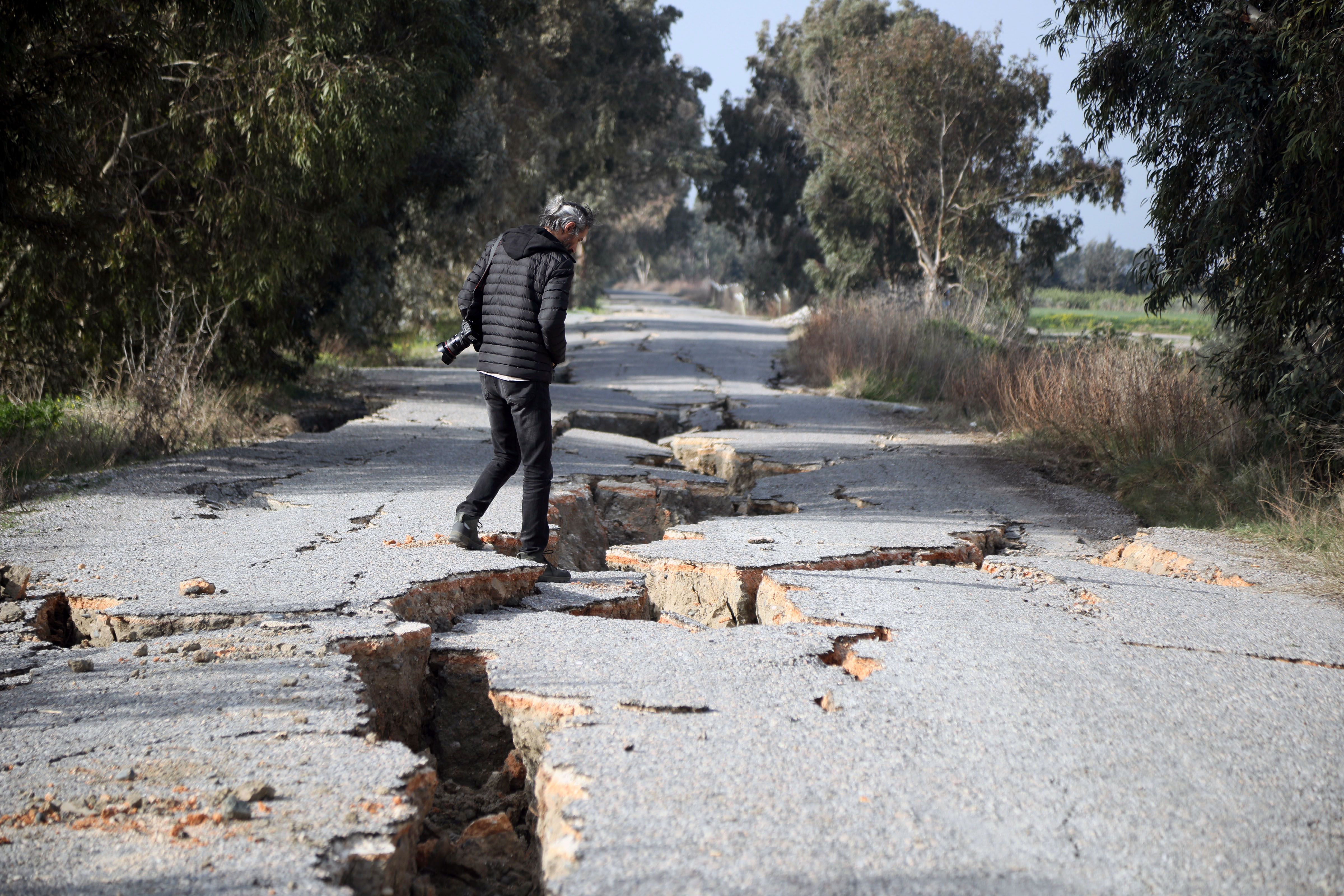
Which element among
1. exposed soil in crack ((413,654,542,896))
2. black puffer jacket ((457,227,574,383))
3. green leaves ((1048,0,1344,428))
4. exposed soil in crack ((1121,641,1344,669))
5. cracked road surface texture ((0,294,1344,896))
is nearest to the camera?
cracked road surface texture ((0,294,1344,896))

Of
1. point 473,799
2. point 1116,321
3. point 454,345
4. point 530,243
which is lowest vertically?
point 473,799

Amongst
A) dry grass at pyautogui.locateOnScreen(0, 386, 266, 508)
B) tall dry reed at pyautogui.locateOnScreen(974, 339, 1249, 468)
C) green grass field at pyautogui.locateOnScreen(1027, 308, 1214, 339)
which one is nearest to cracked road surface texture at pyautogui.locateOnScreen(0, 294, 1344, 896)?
dry grass at pyautogui.locateOnScreen(0, 386, 266, 508)

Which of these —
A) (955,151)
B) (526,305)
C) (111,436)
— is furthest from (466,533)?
(955,151)

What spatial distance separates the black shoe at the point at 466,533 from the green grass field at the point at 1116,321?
14.0 metres

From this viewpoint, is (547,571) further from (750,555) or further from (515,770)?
(515,770)

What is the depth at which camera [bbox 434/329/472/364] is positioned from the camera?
4.94 meters

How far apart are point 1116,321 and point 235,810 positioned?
27989 millimetres

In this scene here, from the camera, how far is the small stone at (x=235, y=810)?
238cm

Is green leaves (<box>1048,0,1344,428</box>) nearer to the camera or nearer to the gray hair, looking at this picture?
the gray hair

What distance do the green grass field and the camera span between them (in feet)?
45.4

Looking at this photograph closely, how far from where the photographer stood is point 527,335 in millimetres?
4777

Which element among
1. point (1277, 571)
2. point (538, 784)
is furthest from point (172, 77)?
point (1277, 571)

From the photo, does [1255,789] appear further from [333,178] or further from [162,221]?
[162,221]

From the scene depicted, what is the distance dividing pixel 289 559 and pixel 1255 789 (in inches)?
153
